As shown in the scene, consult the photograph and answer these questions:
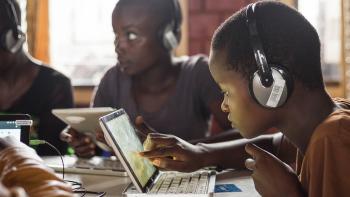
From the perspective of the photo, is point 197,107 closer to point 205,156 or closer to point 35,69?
point 205,156

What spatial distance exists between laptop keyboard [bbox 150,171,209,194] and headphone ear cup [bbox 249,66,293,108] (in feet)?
0.73

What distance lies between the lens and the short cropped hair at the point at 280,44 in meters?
0.88

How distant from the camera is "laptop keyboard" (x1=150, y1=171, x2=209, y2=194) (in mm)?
1000

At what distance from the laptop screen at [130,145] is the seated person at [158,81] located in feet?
1.37

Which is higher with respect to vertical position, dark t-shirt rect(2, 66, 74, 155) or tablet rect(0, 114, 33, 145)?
tablet rect(0, 114, 33, 145)

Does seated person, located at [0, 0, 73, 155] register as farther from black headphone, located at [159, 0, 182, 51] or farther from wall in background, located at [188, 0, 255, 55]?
wall in background, located at [188, 0, 255, 55]

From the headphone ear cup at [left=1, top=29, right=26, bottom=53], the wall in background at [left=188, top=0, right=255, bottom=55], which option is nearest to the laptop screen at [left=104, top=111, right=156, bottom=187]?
the headphone ear cup at [left=1, top=29, right=26, bottom=53]

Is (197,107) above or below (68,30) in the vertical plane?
below

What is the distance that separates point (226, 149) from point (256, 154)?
310mm

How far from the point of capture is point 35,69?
5.85 ft

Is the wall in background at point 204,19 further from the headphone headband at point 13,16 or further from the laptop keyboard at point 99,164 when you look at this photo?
the laptop keyboard at point 99,164

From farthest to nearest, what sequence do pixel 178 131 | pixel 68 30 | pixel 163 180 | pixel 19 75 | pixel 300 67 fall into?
1. pixel 68 30
2. pixel 19 75
3. pixel 178 131
4. pixel 163 180
5. pixel 300 67

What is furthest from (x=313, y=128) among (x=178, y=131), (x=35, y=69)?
(x=35, y=69)

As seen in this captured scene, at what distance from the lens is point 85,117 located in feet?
4.27
